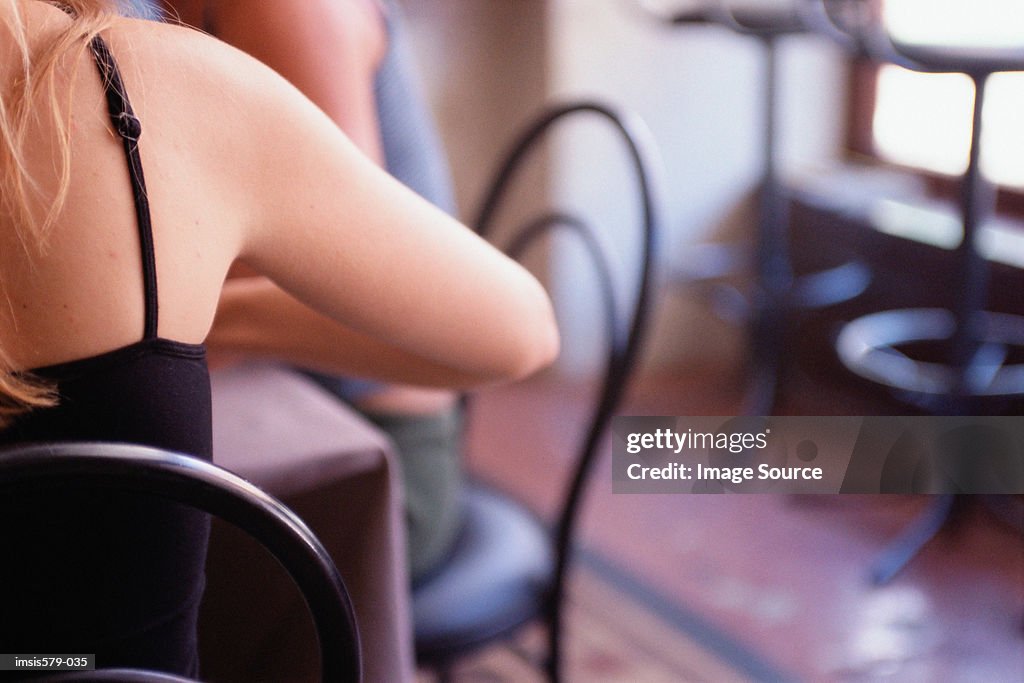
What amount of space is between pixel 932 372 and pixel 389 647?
176cm

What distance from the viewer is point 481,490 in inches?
45.7

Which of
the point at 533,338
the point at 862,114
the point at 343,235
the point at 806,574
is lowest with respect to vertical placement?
the point at 806,574

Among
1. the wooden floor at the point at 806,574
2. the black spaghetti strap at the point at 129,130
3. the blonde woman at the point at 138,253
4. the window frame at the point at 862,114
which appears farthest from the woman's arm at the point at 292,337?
the window frame at the point at 862,114

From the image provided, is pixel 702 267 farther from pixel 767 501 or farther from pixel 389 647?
pixel 389 647

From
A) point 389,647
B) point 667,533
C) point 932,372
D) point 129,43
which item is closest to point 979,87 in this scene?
point 932,372

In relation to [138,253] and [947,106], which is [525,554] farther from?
[947,106]

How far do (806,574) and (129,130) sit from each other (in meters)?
1.66

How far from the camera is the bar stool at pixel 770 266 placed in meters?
2.04

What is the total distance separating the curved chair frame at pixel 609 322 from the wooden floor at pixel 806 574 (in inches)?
25.6

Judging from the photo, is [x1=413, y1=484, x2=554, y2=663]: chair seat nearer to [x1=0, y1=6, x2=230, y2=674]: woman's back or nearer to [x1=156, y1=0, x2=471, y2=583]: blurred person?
[x1=156, y1=0, x2=471, y2=583]: blurred person

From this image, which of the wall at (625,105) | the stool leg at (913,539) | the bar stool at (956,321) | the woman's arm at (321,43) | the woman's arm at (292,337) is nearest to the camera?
the woman's arm at (321,43)

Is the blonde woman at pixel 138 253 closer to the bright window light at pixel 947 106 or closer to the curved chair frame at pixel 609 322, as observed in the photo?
the curved chair frame at pixel 609 322

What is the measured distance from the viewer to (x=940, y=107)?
8.07 feet

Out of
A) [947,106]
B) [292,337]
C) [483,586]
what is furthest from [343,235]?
[947,106]
